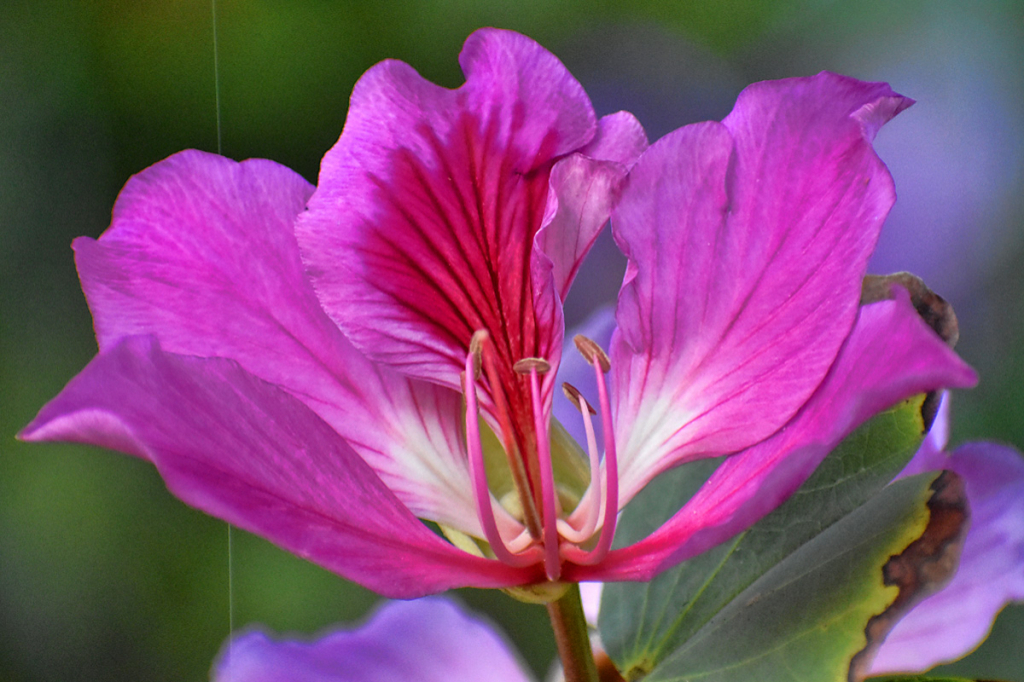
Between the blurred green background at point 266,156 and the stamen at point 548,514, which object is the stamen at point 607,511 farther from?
the blurred green background at point 266,156

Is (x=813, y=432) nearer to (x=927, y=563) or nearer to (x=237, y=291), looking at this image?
(x=927, y=563)

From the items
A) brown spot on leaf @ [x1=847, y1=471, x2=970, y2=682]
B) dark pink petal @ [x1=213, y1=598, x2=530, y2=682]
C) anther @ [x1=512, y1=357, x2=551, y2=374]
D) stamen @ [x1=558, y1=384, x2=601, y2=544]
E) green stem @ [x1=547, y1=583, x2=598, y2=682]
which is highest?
anther @ [x1=512, y1=357, x2=551, y2=374]

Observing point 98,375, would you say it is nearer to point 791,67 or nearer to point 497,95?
point 497,95

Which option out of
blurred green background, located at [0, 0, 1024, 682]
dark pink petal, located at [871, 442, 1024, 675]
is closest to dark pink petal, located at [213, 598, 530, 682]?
blurred green background, located at [0, 0, 1024, 682]

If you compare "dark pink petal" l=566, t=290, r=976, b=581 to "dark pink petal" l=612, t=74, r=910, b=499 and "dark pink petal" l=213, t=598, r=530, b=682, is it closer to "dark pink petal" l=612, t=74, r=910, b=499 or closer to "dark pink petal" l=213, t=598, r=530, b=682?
"dark pink petal" l=612, t=74, r=910, b=499

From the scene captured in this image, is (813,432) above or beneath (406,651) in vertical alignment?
above

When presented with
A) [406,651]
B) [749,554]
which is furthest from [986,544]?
[406,651]
